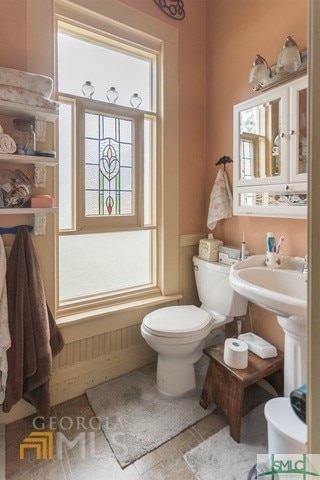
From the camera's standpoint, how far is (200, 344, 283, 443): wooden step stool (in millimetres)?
1417

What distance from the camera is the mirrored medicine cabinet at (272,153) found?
4.78 feet

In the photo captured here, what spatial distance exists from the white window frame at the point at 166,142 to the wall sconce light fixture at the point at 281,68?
0.61m

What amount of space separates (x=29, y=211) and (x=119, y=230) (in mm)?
660

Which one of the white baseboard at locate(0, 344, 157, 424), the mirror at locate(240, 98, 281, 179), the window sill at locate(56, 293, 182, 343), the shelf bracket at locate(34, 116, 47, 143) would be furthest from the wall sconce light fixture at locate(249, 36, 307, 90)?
the white baseboard at locate(0, 344, 157, 424)

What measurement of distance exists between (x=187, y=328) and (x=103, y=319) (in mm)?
583

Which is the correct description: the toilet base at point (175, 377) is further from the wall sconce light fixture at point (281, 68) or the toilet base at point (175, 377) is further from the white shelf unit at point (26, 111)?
the wall sconce light fixture at point (281, 68)

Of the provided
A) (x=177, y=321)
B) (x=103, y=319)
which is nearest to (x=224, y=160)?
(x=177, y=321)

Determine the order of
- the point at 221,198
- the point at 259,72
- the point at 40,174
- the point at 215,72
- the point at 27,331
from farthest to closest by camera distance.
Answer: the point at 215,72
the point at 221,198
the point at 259,72
the point at 40,174
the point at 27,331

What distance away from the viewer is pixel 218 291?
6.18 ft

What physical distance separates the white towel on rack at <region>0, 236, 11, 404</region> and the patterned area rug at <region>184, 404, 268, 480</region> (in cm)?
99

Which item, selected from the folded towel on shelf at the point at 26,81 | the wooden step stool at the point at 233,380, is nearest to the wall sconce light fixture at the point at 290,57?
the folded towel on shelf at the point at 26,81

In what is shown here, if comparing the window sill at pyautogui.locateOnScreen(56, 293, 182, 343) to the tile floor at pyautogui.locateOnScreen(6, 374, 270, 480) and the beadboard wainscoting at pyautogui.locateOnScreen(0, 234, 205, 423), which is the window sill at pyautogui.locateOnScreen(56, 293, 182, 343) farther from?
the tile floor at pyautogui.locateOnScreen(6, 374, 270, 480)

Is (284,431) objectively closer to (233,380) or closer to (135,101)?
(233,380)

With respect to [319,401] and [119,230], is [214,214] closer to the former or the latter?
[119,230]
